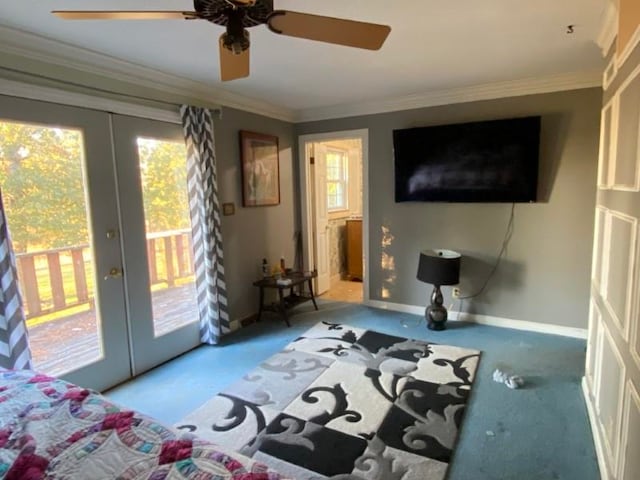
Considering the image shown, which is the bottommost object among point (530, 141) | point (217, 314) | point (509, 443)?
point (509, 443)

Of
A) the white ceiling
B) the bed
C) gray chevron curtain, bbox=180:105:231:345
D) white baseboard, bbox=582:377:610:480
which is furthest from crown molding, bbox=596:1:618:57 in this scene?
gray chevron curtain, bbox=180:105:231:345

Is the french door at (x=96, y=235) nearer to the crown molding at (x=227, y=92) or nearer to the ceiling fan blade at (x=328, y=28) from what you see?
the crown molding at (x=227, y=92)

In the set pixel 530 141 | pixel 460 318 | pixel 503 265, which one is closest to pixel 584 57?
pixel 530 141

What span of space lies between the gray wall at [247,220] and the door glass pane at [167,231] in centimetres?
45

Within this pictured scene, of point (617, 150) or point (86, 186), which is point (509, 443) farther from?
point (86, 186)

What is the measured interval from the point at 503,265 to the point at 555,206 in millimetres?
717

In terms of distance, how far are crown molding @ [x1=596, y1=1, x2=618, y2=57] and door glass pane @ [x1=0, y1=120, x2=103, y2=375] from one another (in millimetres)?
3198

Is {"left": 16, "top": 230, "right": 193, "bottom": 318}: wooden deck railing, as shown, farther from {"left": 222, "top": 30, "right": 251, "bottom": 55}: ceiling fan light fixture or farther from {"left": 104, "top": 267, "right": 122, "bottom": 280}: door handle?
{"left": 222, "top": 30, "right": 251, "bottom": 55}: ceiling fan light fixture

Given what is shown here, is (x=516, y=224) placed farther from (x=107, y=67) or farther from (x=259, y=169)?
(x=107, y=67)

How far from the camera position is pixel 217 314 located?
11.3 feet

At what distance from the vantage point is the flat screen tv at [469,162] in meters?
3.40

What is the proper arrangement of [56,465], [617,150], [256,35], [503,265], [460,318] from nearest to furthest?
1. [56,465]
2. [617,150]
3. [256,35]
4. [503,265]
5. [460,318]

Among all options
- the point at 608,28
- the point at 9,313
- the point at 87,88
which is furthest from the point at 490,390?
the point at 87,88

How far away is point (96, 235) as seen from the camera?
2.59 m
